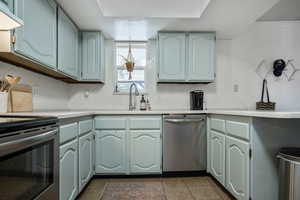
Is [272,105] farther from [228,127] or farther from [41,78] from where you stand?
[41,78]

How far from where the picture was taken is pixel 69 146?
181cm

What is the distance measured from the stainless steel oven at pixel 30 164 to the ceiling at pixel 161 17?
5.21 ft

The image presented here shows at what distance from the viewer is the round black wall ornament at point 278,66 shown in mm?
3258

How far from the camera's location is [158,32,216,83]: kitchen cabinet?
3070 mm

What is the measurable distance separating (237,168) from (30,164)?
67.3 inches

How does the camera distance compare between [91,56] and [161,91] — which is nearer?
[91,56]

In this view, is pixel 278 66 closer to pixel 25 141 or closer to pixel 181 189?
pixel 181 189

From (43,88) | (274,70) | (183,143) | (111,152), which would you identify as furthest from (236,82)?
(43,88)

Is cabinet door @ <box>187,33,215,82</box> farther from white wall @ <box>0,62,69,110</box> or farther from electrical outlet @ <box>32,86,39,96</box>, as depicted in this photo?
electrical outlet @ <box>32,86,39,96</box>

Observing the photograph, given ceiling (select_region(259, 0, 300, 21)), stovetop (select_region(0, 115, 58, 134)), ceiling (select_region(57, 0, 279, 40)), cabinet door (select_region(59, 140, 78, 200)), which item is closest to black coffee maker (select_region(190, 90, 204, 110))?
ceiling (select_region(57, 0, 279, 40))

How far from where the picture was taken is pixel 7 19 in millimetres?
1250

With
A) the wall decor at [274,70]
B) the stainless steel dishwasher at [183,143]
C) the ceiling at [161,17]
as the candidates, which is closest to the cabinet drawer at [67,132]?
the stainless steel dishwasher at [183,143]

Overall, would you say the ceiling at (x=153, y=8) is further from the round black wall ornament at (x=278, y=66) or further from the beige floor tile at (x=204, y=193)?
the beige floor tile at (x=204, y=193)

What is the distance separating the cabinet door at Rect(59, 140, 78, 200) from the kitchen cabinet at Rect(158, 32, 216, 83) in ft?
5.52
